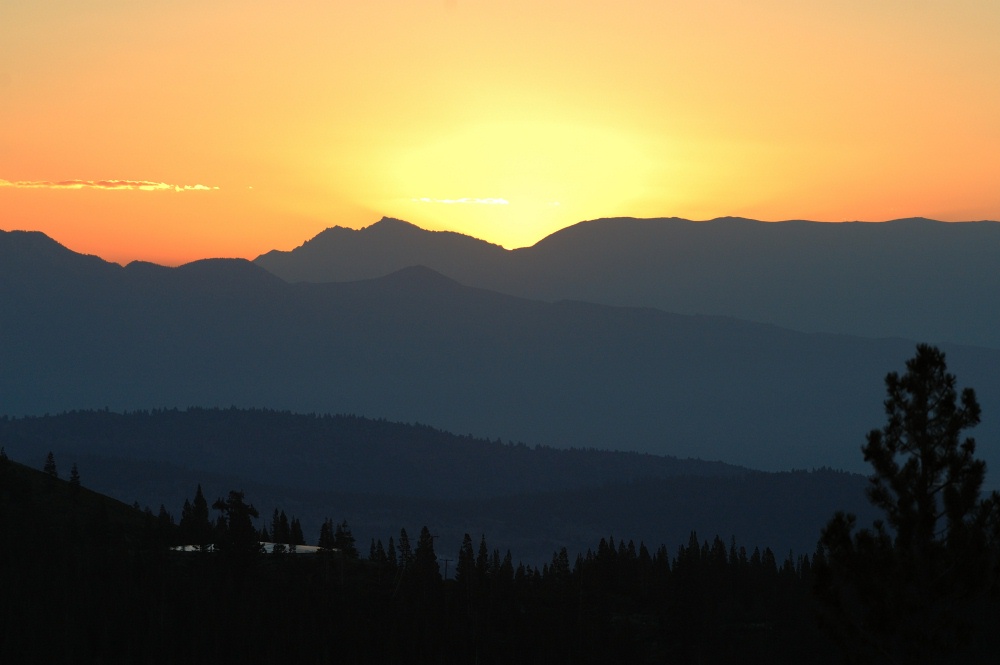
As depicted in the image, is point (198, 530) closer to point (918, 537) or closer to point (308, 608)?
point (308, 608)

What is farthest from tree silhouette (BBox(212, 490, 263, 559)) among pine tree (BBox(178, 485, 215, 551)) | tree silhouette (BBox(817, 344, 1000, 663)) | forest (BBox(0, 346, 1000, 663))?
tree silhouette (BBox(817, 344, 1000, 663))

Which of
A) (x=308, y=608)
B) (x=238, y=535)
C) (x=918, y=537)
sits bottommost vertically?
(x=308, y=608)

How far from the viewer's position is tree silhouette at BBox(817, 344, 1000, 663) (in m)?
51.9

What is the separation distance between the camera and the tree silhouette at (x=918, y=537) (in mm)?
51906

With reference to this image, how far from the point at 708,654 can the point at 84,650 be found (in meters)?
78.1

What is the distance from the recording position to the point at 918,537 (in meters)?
52.5

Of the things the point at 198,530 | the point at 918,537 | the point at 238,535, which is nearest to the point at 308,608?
the point at 238,535

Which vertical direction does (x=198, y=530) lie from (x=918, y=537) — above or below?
below

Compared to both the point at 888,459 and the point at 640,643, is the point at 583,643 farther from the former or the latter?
the point at 888,459

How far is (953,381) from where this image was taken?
5434 cm

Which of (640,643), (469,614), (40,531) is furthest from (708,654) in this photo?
(40,531)

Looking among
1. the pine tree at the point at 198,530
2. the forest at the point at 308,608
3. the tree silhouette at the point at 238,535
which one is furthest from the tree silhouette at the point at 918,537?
the pine tree at the point at 198,530

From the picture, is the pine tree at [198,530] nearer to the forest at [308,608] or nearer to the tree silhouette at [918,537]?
the forest at [308,608]

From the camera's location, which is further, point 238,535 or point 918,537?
point 238,535
